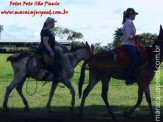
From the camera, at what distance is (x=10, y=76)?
71.1ft

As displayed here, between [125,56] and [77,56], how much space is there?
6.38ft

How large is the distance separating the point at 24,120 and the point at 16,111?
6.15 ft

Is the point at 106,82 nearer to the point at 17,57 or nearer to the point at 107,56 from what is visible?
the point at 107,56

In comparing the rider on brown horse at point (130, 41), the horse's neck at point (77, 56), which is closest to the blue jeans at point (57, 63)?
the horse's neck at point (77, 56)

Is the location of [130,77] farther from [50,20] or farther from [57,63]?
[50,20]

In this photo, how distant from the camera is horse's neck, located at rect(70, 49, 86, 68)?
10.5 metres

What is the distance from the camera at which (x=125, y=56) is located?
9.21m

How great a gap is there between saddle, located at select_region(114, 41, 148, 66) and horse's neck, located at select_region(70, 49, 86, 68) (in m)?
1.66

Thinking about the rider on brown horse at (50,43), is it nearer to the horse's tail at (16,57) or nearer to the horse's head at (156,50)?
the horse's tail at (16,57)

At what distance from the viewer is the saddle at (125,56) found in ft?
29.9

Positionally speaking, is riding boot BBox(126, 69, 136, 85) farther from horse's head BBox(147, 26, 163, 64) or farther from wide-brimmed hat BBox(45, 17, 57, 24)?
wide-brimmed hat BBox(45, 17, 57, 24)

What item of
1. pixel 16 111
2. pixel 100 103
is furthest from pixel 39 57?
pixel 100 103

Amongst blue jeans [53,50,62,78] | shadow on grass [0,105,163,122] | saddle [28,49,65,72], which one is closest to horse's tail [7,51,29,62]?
saddle [28,49,65,72]

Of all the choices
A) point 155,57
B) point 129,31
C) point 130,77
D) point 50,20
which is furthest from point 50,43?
point 155,57
